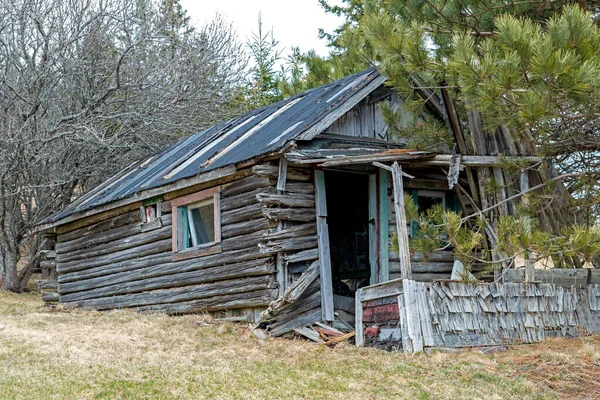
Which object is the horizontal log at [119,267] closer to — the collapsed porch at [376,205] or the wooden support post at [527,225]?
the collapsed porch at [376,205]

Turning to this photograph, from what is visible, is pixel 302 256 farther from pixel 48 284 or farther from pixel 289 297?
pixel 48 284

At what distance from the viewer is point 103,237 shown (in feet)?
56.1

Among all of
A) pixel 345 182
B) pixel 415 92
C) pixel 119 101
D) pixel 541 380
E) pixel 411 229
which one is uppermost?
pixel 119 101

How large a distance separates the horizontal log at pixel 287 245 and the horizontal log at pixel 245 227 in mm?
317

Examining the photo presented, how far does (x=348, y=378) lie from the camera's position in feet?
29.0

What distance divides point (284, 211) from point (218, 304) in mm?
2410

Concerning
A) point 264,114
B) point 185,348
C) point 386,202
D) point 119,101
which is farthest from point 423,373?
point 119,101

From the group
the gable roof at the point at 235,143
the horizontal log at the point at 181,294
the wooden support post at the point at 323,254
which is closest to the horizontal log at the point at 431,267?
the wooden support post at the point at 323,254

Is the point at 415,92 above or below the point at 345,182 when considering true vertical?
above

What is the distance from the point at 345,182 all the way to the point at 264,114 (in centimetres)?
238

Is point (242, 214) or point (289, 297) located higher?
point (242, 214)

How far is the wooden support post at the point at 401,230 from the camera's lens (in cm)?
1058

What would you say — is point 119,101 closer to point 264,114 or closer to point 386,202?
point 264,114

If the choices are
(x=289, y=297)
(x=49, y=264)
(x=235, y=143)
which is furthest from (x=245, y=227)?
(x=49, y=264)
